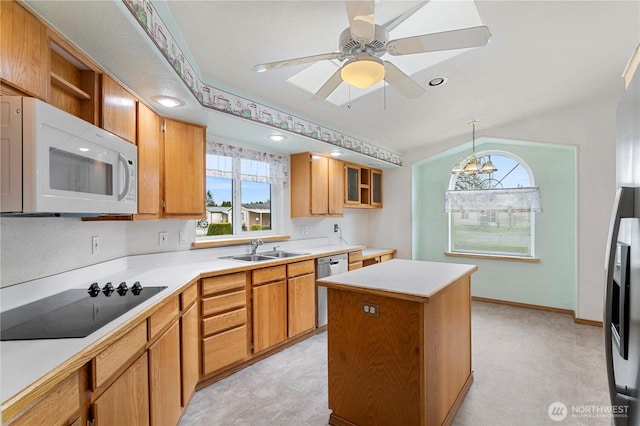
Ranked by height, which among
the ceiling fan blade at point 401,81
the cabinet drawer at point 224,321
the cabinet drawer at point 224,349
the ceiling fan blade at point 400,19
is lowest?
the cabinet drawer at point 224,349

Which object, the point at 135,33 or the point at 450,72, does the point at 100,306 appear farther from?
the point at 450,72

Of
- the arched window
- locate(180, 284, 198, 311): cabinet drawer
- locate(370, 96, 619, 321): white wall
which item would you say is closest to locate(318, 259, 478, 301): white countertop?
locate(180, 284, 198, 311): cabinet drawer

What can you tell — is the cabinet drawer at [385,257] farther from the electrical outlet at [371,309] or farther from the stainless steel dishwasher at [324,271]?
the electrical outlet at [371,309]

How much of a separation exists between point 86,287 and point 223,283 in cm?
91

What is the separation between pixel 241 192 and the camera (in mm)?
3498

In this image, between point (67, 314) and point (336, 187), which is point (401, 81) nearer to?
point (67, 314)

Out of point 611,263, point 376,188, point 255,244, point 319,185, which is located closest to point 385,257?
point 376,188

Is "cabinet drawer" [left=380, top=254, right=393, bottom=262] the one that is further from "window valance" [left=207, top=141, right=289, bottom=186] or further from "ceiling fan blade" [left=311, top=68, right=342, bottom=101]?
"ceiling fan blade" [left=311, top=68, right=342, bottom=101]

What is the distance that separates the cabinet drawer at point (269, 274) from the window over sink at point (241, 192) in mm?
757

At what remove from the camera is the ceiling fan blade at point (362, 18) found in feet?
4.20

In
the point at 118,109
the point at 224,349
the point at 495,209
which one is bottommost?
the point at 224,349

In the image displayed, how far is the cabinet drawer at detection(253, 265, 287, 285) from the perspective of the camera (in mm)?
2760

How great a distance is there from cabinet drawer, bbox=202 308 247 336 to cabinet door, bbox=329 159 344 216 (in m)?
1.92

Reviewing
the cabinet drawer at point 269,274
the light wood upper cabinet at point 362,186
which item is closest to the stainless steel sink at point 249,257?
the cabinet drawer at point 269,274
